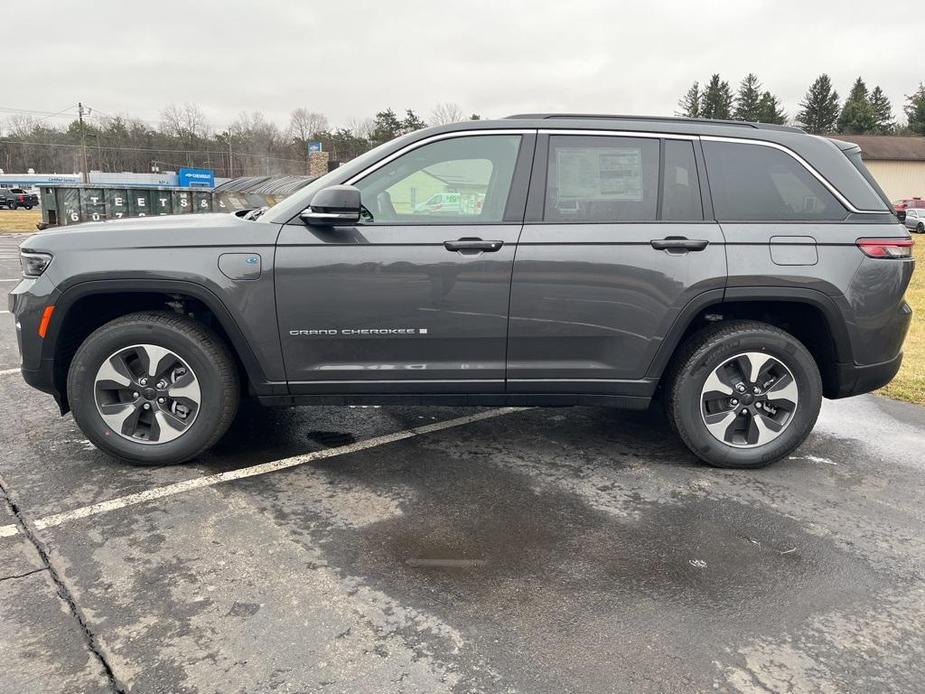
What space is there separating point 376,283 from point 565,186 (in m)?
1.12

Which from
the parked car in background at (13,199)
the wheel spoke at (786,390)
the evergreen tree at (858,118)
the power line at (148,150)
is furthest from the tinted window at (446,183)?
the evergreen tree at (858,118)

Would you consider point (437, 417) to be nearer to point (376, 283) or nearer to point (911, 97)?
point (376, 283)

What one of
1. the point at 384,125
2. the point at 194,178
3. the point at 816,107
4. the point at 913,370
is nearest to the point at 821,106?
the point at 816,107

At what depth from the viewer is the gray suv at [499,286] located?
11.7 ft

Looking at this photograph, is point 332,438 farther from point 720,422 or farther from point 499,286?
point 720,422

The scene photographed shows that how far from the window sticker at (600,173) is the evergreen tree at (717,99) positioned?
3633 inches

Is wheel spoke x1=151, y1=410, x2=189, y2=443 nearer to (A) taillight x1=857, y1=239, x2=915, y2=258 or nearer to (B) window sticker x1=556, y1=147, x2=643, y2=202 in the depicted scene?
(B) window sticker x1=556, y1=147, x2=643, y2=202

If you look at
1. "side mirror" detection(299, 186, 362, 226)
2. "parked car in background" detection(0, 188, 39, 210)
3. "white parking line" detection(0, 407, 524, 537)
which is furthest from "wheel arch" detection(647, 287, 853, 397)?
"parked car in background" detection(0, 188, 39, 210)

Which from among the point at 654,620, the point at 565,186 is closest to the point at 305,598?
the point at 654,620

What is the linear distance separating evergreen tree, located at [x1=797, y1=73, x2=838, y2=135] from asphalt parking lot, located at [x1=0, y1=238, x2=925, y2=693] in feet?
313

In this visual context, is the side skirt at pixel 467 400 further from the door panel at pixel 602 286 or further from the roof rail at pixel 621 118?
the roof rail at pixel 621 118

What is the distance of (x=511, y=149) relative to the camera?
12.2 feet

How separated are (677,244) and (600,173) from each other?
1.82 feet

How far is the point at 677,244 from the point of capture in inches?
143
